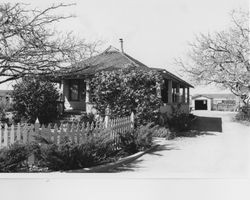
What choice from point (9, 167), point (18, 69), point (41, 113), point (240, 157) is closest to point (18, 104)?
point (41, 113)

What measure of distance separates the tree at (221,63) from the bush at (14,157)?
6.07 meters

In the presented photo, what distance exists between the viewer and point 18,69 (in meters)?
6.72

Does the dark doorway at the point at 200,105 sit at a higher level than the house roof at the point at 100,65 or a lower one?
lower

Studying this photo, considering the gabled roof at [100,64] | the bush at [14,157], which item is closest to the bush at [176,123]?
the gabled roof at [100,64]

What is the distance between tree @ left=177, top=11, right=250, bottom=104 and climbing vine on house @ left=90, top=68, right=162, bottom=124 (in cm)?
156

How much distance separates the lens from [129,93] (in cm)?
1112

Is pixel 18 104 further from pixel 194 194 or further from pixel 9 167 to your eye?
pixel 194 194

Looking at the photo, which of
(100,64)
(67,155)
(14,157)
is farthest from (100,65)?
(14,157)

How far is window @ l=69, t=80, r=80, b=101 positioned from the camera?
18.0 m

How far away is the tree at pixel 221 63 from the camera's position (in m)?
9.19

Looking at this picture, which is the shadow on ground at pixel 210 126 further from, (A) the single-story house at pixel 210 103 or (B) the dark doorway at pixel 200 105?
(B) the dark doorway at pixel 200 105

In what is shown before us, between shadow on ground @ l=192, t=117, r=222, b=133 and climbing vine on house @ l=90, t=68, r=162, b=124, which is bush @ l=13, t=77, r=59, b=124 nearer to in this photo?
climbing vine on house @ l=90, t=68, r=162, b=124

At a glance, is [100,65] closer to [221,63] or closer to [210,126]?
[221,63]

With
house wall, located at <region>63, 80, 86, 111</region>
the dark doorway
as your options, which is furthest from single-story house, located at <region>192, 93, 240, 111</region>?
house wall, located at <region>63, 80, 86, 111</region>
